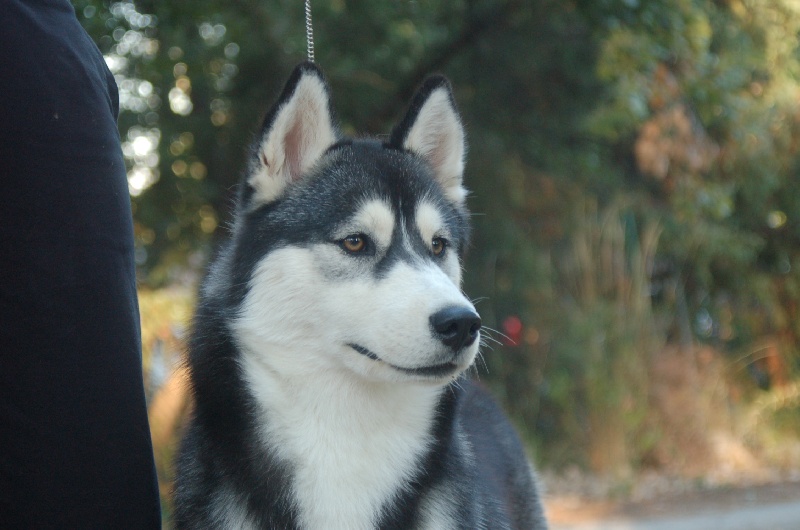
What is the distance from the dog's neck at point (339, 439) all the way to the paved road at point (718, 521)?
474 centimetres

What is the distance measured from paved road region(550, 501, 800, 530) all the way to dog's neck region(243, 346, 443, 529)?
4739 millimetres

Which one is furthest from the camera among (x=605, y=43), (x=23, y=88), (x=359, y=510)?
(x=605, y=43)

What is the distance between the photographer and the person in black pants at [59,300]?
2.03m

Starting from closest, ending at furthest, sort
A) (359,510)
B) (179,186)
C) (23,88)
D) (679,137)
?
(23,88) < (359,510) < (179,186) < (679,137)

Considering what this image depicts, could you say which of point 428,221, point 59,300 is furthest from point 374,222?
point 59,300

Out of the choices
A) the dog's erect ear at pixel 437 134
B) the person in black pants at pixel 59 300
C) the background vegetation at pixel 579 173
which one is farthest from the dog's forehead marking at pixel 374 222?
the background vegetation at pixel 579 173

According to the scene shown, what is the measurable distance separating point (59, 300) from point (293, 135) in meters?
1.10

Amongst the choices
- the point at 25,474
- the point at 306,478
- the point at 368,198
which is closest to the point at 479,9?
the point at 368,198

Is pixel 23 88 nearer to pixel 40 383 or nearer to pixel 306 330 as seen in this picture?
pixel 40 383

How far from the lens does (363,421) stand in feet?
8.62

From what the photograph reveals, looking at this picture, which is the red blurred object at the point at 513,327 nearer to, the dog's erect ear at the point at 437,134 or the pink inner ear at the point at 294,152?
the dog's erect ear at the point at 437,134

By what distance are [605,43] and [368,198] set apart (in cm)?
518

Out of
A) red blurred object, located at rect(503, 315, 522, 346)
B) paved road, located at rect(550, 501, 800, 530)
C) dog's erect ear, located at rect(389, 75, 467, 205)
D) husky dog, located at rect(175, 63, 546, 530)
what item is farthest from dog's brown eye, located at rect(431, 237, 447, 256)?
red blurred object, located at rect(503, 315, 522, 346)

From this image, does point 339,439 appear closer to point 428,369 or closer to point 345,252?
point 428,369
